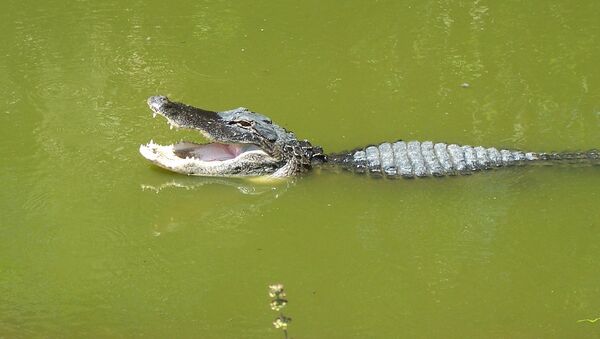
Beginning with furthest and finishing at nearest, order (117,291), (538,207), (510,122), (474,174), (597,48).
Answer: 1. (597,48)
2. (510,122)
3. (474,174)
4. (538,207)
5. (117,291)

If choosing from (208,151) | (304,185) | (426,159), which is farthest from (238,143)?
(426,159)

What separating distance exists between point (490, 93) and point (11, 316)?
15.1 feet

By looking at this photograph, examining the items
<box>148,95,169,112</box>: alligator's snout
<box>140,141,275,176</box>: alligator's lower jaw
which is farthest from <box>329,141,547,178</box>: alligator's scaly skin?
<box>148,95,169,112</box>: alligator's snout

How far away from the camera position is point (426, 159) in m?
6.23

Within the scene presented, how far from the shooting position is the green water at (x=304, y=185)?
468 centimetres

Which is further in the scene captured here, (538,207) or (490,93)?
(490,93)

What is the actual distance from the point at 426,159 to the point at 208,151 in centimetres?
174

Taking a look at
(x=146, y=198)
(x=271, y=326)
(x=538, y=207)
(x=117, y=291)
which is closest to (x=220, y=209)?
(x=146, y=198)

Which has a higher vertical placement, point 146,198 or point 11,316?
point 146,198

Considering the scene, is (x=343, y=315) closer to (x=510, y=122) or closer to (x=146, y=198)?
(x=146, y=198)

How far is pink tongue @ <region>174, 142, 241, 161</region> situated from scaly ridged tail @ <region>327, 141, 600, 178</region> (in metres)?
0.81

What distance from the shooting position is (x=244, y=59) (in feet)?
26.4

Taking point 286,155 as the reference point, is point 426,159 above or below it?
below

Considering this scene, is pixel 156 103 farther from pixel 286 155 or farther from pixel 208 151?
pixel 286 155
